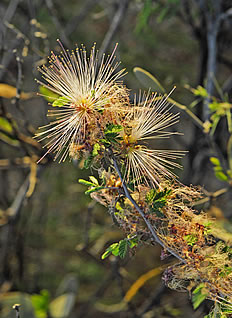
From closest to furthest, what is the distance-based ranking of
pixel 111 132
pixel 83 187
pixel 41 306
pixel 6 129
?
pixel 111 132, pixel 6 129, pixel 41 306, pixel 83 187

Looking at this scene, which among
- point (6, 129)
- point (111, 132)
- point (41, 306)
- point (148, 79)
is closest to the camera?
point (111, 132)

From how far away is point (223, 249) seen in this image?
1.66 feet

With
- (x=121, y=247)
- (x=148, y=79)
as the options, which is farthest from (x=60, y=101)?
(x=148, y=79)

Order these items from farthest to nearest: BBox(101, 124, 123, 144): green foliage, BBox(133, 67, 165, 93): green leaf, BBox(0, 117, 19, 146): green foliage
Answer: BBox(0, 117, 19, 146): green foliage → BBox(133, 67, 165, 93): green leaf → BBox(101, 124, 123, 144): green foliage

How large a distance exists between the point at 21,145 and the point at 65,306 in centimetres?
52

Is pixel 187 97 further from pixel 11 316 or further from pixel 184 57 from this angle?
pixel 11 316

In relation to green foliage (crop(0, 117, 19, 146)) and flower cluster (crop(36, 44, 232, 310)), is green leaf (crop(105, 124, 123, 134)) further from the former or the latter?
green foliage (crop(0, 117, 19, 146))

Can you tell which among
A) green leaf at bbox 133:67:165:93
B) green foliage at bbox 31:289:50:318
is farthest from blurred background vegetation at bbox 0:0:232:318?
green leaf at bbox 133:67:165:93

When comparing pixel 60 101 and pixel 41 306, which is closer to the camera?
pixel 60 101

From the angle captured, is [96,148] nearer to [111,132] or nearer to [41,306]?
[111,132]

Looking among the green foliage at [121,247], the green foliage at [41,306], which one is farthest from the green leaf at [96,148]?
the green foliage at [41,306]

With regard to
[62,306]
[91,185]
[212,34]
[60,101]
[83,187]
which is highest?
[212,34]

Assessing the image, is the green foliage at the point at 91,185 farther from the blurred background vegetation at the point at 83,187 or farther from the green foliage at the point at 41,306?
the green foliage at the point at 41,306

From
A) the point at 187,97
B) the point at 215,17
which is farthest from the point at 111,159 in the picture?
the point at 187,97
